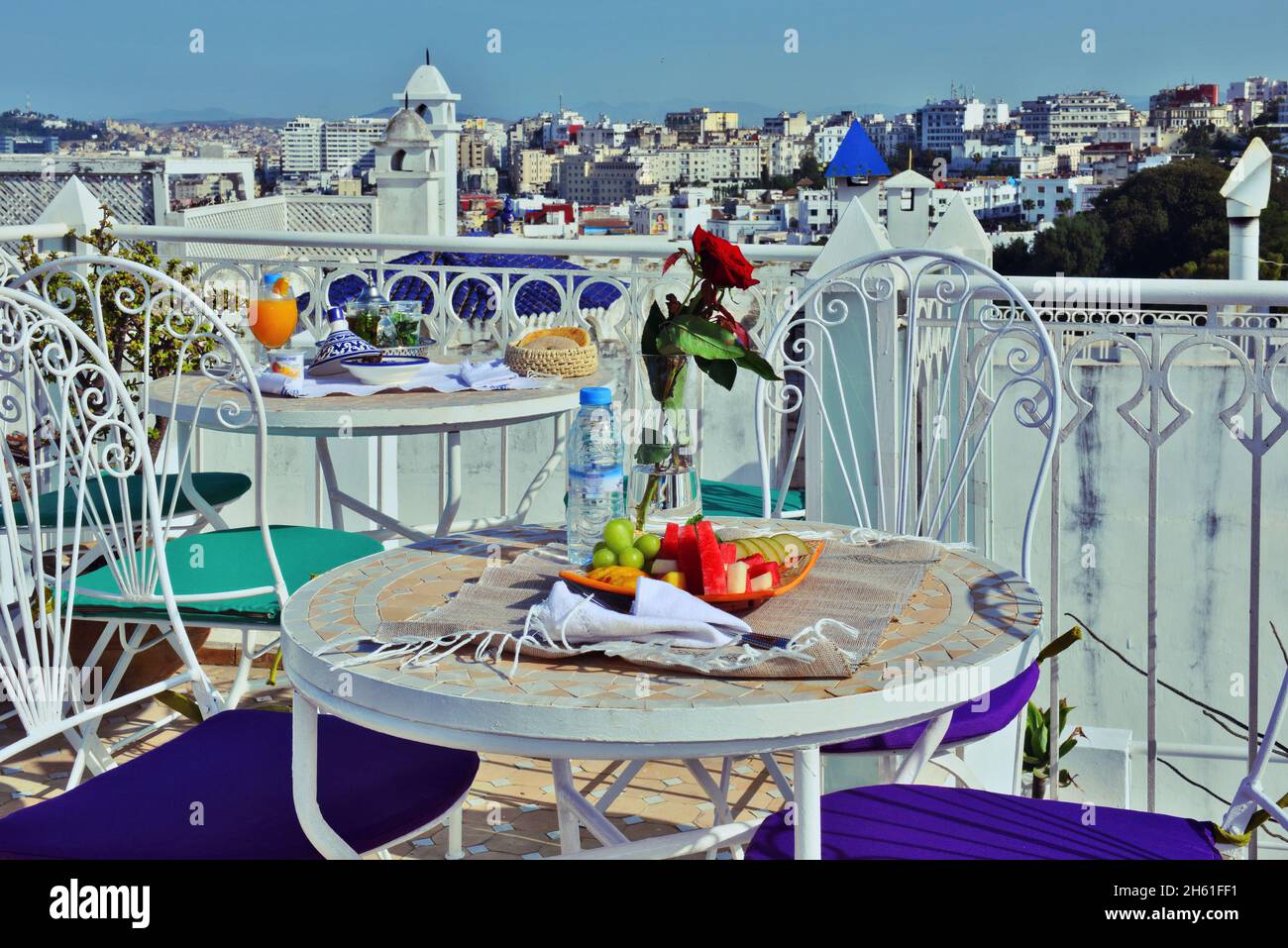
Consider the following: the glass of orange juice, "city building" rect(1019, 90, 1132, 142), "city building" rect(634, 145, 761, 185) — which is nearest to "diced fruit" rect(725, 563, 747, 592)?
the glass of orange juice

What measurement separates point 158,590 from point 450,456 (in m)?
1.14

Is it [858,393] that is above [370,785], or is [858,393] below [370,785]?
above

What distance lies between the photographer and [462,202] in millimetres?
45250

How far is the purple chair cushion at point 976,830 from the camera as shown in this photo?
1.50 metres

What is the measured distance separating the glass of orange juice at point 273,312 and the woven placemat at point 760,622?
1.69 meters

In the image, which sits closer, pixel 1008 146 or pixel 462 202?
pixel 462 202

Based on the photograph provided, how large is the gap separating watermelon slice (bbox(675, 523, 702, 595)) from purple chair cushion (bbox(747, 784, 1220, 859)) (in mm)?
293

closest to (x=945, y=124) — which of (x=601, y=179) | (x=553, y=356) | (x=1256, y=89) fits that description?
(x=1256, y=89)

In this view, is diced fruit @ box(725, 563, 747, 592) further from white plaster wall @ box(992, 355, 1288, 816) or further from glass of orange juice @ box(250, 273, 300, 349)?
white plaster wall @ box(992, 355, 1288, 816)

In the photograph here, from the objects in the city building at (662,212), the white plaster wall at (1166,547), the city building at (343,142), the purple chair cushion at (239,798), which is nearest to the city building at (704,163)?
the city building at (662,212)

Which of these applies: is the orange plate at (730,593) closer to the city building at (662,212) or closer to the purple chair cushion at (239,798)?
the purple chair cushion at (239,798)

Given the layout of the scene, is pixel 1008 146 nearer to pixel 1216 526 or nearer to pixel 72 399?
pixel 1216 526

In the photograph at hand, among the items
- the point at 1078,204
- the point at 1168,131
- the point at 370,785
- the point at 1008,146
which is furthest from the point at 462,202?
the point at 370,785

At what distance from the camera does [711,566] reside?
60.3 inches
